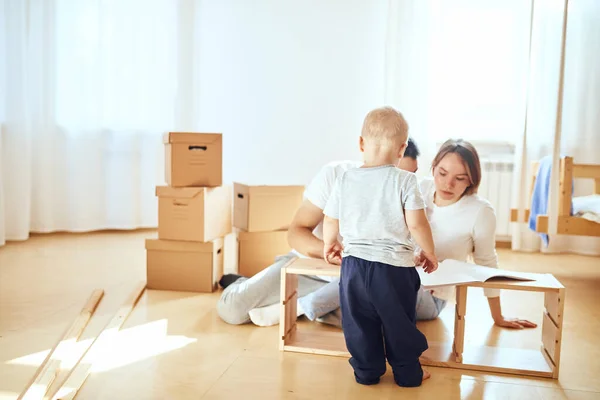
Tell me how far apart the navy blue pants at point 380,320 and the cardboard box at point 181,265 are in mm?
1285

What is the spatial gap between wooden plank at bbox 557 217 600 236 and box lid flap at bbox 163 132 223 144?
191 centimetres

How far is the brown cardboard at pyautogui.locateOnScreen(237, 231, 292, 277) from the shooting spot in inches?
133

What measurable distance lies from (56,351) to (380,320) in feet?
3.51

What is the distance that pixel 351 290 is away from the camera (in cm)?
188

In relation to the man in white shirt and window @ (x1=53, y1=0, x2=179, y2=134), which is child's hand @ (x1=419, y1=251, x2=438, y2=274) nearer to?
the man in white shirt

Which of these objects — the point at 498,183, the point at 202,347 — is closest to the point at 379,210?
the point at 202,347

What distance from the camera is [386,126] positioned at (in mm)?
1795

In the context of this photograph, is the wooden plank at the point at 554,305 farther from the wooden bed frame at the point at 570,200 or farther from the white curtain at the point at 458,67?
the white curtain at the point at 458,67

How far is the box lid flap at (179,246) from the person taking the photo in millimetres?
3086

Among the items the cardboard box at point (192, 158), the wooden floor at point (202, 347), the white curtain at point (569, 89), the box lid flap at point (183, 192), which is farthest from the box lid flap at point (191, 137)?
the white curtain at point (569, 89)

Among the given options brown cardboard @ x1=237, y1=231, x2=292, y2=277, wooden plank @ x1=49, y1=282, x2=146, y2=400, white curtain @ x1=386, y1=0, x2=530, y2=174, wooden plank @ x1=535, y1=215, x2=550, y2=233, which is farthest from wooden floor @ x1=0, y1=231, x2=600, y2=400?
white curtain @ x1=386, y1=0, x2=530, y2=174

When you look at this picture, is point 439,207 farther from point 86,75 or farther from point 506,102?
point 86,75

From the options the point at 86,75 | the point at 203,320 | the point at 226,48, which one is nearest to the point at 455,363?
the point at 203,320

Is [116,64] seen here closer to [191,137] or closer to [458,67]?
[191,137]
